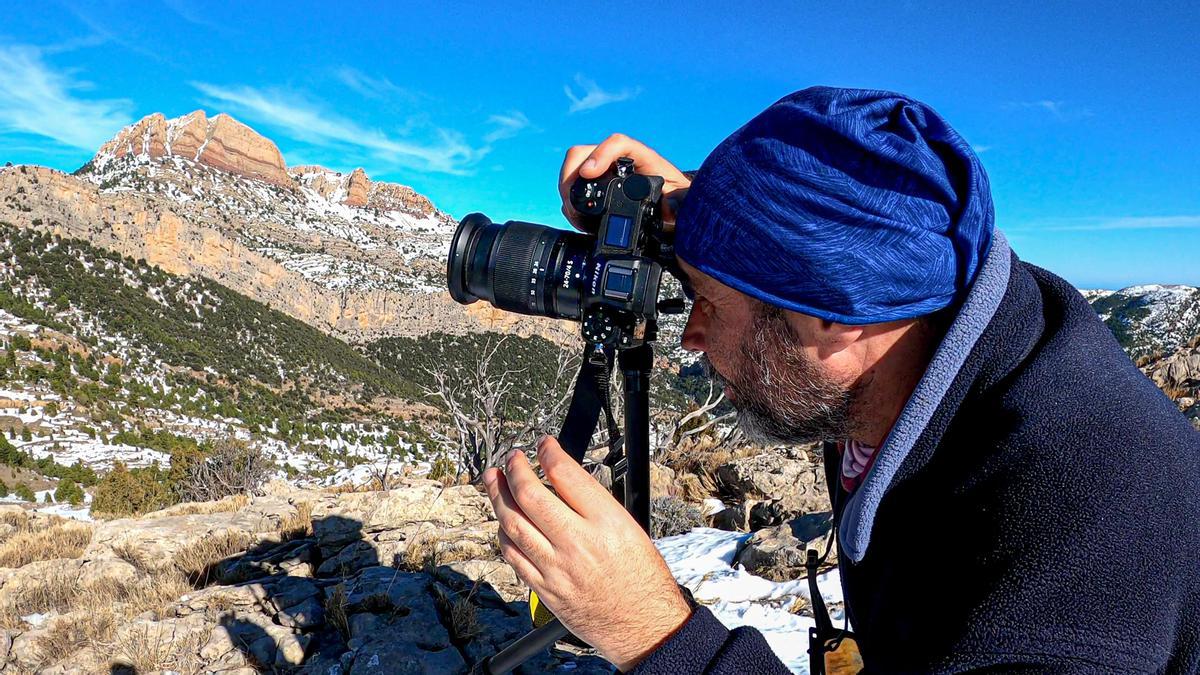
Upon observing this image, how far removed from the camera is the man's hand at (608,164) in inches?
57.7

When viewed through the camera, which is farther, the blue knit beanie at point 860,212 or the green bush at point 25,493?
the green bush at point 25,493

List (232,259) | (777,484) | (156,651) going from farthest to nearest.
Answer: (232,259)
(777,484)
(156,651)

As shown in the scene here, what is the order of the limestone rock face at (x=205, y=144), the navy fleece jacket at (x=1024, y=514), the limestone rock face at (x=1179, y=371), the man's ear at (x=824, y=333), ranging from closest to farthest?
the navy fleece jacket at (x=1024, y=514), the man's ear at (x=824, y=333), the limestone rock face at (x=1179, y=371), the limestone rock face at (x=205, y=144)

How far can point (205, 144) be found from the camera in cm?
8562

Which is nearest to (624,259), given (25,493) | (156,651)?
(156,651)

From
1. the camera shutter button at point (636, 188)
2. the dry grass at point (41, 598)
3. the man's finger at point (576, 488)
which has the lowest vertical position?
the dry grass at point (41, 598)

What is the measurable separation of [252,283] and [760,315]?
52.0 m

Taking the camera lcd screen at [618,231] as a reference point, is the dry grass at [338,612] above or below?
below

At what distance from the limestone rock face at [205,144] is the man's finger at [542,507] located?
97306 mm

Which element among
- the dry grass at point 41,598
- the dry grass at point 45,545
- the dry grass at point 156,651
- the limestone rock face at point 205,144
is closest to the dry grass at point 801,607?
the dry grass at point 156,651

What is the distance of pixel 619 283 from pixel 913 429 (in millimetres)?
618

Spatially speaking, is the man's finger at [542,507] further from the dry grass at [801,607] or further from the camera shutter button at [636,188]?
the dry grass at [801,607]

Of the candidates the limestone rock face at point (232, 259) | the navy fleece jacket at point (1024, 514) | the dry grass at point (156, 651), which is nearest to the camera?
the navy fleece jacket at point (1024, 514)

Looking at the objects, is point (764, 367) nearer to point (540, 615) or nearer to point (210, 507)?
point (540, 615)
